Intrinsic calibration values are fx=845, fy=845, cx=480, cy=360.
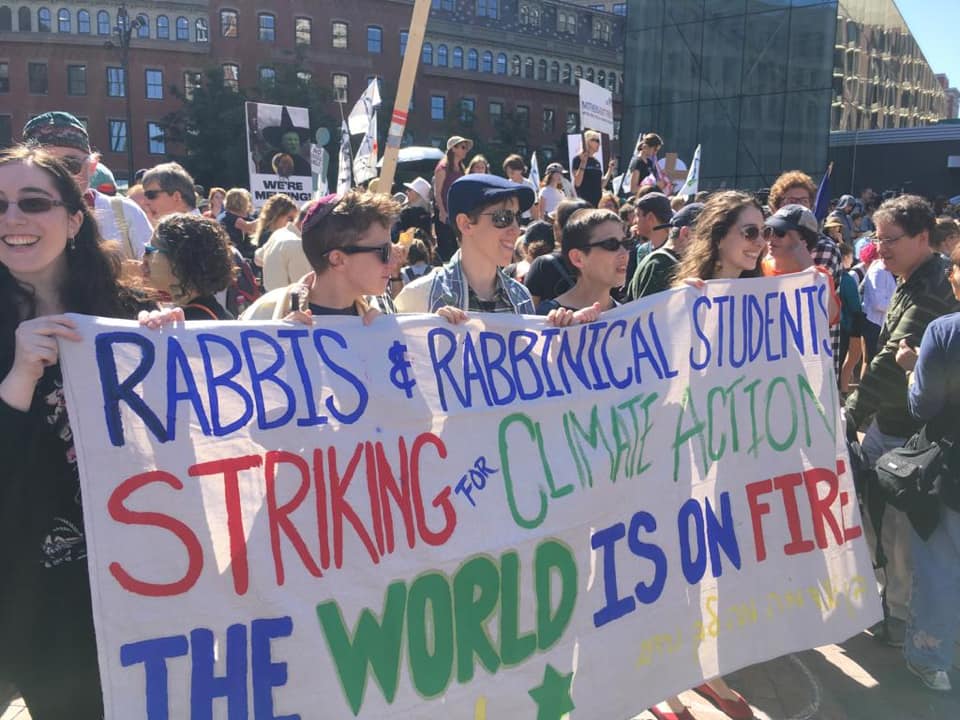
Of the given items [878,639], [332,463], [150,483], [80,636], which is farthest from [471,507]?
[878,639]

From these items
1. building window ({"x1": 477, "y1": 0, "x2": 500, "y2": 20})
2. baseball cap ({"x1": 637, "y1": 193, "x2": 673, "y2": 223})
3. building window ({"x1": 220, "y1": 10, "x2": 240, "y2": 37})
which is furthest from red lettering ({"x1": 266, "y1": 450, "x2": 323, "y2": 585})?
building window ({"x1": 477, "y1": 0, "x2": 500, "y2": 20})

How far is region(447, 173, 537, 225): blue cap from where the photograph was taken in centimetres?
308

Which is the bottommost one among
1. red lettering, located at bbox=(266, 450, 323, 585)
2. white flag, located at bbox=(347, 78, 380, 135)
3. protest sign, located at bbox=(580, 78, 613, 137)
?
red lettering, located at bbox=(266, 450, 323, 585)

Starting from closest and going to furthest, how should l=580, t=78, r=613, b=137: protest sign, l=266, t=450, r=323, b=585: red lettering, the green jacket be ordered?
l=266, t=450, r=323, b=585: red lettering, the green jacket, l=580, t=78, r=613, b=137: protest sign

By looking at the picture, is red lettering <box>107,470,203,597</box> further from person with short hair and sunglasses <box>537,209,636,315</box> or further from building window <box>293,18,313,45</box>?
building window <box>293,18,313,45</box>

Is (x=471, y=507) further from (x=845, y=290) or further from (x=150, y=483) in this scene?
(x=845, y=290)

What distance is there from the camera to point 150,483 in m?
2.11

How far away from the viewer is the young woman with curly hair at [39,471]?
1.99m

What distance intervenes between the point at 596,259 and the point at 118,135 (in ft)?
162

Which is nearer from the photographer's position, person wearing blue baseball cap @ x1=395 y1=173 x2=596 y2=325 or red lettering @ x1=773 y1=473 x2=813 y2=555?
person wearing blue baseball cap @ x1=395 y1=173 x2=596 y2=325

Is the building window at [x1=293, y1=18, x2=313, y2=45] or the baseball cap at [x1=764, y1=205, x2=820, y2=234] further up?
the building window at [x1=293, y1=18, x2=313, y2=45]

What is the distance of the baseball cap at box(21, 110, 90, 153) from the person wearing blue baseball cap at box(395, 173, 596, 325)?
1541 mm

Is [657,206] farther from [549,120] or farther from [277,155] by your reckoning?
[549,120]

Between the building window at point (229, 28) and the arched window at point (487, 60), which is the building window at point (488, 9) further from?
the building window at point (229, 28)
